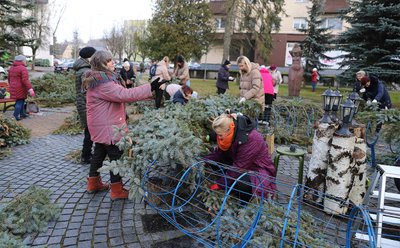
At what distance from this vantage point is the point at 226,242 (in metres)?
2.81

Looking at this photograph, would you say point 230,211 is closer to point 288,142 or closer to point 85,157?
point 85,157

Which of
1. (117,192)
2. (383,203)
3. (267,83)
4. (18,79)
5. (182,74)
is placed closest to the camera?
(383,203)

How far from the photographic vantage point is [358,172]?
3914 mm

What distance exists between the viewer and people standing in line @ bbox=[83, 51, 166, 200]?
12.2 feet

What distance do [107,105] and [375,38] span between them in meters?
13.6

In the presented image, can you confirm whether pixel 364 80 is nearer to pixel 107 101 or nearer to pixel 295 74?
pixel 107 101

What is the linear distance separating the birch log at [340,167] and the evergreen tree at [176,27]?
2306 cm

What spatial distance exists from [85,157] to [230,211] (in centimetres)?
334

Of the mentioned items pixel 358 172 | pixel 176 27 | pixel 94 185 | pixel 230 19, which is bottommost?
pixel 94 185

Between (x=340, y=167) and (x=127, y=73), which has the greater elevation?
(x=127, y=73)

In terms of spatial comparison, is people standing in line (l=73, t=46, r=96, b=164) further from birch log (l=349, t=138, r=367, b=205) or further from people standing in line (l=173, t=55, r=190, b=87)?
people standing in line (l=173, t=55, r=190, b=87)

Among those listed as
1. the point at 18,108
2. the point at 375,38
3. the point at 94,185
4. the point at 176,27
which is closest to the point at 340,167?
the point at 94,185

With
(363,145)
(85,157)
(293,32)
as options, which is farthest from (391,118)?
(293,32)

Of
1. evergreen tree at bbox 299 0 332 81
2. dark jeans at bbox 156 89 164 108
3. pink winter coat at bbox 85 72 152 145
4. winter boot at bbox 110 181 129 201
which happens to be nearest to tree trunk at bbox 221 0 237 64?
evergreen tree at bbox 299 0 332 81
